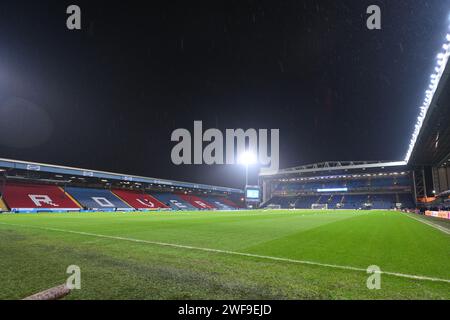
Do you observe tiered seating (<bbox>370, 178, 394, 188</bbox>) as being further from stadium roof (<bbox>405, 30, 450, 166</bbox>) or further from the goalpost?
stadium roof (<bbox>405, 30, 450, 166</bbox>)

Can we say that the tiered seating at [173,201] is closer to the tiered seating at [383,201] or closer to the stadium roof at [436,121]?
the stadium roof at [436,121]

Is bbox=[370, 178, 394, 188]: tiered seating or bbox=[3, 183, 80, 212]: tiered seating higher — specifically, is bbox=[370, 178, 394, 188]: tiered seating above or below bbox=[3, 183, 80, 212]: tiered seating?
above

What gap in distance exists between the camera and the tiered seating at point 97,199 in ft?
137

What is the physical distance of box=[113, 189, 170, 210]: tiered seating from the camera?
161 feet

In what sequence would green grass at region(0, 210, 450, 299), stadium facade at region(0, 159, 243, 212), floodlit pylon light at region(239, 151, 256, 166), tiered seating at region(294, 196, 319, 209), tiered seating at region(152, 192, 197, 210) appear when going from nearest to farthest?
green grass at region(0, 210, 450, 299), stadium facade at region(0, 159, 243, 212), tiered seating at region(152, 192, 197, 210), floodlit pylon light at region(239, 151, 256, 166), tiered seating at region(294, 196, 319, 209)

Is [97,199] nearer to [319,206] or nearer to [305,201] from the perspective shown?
[319,206]

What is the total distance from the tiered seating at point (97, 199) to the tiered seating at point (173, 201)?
11111 mm

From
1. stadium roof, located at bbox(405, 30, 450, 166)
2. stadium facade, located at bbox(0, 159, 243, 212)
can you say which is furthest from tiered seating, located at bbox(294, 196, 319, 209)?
stadium roof, located at bbox(405, 30, 450, 166)

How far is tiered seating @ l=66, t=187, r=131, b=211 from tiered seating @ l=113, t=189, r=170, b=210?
1728mm

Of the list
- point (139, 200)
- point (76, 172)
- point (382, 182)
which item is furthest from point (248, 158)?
point (382, 182)

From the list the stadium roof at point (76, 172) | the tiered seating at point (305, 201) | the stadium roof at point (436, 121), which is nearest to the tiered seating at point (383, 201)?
the tiered seating at point (305, 201)

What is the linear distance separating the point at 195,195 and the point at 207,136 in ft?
116
